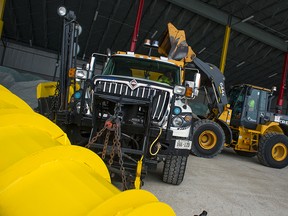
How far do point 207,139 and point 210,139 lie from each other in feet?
0.33

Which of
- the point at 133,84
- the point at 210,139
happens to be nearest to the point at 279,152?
the point at 210,139

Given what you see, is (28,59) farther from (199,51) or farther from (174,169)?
(174,169)

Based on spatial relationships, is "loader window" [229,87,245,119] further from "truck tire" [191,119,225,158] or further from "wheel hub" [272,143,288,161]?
"truck tire" [191,119,225,158]

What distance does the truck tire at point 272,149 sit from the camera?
8836mm

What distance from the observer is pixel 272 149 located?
895 centimetres

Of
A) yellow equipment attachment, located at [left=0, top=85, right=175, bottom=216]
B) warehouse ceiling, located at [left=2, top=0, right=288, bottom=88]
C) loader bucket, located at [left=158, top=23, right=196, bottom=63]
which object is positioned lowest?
yellow equipment attachment, located at [left=0, top=85, right=175, bottom=216]

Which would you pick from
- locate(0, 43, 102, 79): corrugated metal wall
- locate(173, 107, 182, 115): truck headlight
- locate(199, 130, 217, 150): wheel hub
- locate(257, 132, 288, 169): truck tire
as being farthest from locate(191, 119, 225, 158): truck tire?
locate(0, 43, 102, 79): corrugated metal wall

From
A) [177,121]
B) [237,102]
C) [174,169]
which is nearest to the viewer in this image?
[177,121]

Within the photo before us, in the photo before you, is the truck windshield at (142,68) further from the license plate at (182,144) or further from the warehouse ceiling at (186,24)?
the warehouse ceiling at (186,24)

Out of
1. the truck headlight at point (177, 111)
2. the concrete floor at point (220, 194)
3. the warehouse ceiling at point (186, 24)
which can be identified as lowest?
Answer: the concrete floor at point (220, 194)

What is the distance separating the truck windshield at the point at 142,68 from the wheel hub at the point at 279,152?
5.37 meters

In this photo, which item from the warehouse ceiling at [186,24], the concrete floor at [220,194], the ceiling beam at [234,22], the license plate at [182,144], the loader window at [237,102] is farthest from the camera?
the warehouse ceiling at [186,24]

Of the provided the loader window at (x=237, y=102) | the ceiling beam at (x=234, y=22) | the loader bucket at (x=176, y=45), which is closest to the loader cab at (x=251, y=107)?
the loader window at (x=237, y=102)

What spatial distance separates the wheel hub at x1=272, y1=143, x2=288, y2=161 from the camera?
9098 mm
